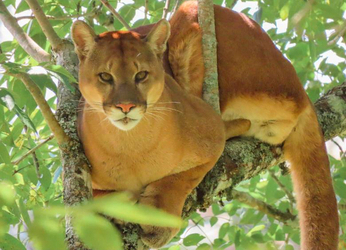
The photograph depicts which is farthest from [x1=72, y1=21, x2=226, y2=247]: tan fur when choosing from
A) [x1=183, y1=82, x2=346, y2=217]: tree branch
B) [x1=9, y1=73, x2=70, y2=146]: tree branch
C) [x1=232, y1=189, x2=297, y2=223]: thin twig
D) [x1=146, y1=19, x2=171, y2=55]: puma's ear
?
[x1=232, y1=189, x2=297, y2=223]: thin twig

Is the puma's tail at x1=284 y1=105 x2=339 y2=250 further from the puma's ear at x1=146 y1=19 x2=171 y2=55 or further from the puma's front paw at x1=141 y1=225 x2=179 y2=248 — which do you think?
the puma's ear at x1=146 y1=19 x2=171 y2=55

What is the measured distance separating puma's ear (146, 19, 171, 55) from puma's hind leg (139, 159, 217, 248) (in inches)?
31.8

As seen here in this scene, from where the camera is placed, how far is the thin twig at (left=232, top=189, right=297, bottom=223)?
15.5ft

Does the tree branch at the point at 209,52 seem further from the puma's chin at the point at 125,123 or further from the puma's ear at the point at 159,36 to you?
the puma's chin at the point at 125,123

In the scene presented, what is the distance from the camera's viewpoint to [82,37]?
326 cm

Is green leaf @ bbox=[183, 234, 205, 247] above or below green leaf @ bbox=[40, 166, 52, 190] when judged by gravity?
below

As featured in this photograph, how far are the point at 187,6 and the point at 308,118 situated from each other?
4.25 feet

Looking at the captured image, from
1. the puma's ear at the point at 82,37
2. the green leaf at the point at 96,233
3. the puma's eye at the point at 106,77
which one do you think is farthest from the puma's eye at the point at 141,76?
the green leaf at the point at 96,233

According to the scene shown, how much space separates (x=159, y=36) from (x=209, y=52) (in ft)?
2.08

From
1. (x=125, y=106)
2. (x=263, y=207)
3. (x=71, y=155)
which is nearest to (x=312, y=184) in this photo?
(x=263, y=207)

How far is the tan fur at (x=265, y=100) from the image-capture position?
13.0ft

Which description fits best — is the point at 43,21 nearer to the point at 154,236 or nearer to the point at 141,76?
the point at 141,76

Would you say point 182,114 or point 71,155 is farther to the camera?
point 182,114

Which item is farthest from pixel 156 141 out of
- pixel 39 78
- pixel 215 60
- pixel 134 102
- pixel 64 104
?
pixel 39 78
